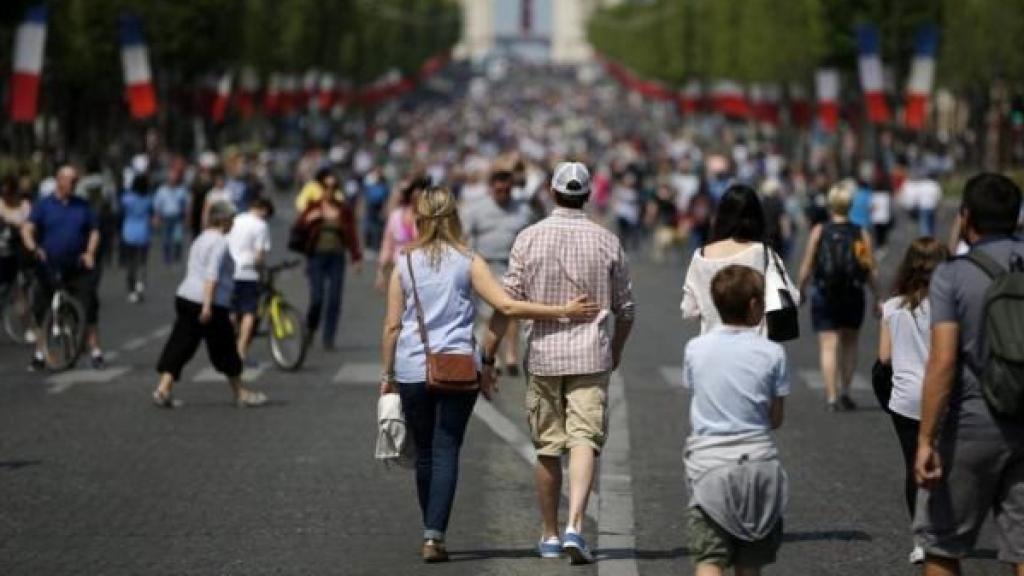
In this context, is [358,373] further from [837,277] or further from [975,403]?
[975,403]

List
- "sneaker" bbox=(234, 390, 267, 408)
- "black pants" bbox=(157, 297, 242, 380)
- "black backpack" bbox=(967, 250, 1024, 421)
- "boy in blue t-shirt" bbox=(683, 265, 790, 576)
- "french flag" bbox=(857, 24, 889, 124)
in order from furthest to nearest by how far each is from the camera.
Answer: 1. "french flag" bbox=(857, 24, 889, 124)
2. "sneaker" bbox=(234, 390, 267, 408)
3. "black pants" bbox=(157, 297, 242, 380)
4. "boy in blue t-shirt" bbox=(683, 265, 790, 576)
5. "black backpack" bbox=(967, 250, 1024, 421)

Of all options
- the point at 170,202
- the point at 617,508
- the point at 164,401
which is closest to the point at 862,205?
the point at 170,202

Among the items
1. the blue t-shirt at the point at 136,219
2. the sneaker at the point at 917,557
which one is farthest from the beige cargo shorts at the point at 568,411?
the blue t-shirt at the point at 136,219

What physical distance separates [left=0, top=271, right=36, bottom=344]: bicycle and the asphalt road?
198 cm

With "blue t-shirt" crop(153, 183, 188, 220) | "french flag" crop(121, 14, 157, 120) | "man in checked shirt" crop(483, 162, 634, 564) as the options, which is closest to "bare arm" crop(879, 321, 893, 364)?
"man in checked shirt" crop(483, 162, 634, 564)

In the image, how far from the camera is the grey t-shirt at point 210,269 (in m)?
17.4

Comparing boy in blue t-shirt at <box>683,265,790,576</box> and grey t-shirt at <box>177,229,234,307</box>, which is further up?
boy in blue t-shirt at <box>683,265,790,576</box>

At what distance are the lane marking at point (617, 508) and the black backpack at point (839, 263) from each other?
1497 millimetres

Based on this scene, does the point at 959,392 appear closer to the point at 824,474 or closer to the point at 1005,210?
the point at 1005,210

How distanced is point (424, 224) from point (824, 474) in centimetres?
413

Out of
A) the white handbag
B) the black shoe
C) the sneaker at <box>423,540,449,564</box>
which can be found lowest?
the black shoe

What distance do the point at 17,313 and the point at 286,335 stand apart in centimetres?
351

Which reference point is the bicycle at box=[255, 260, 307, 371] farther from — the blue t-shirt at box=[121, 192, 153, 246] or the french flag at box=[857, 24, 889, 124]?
the french flag at box=[857, 24, 889, 124]

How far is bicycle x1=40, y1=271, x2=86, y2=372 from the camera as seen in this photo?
20.9 m
